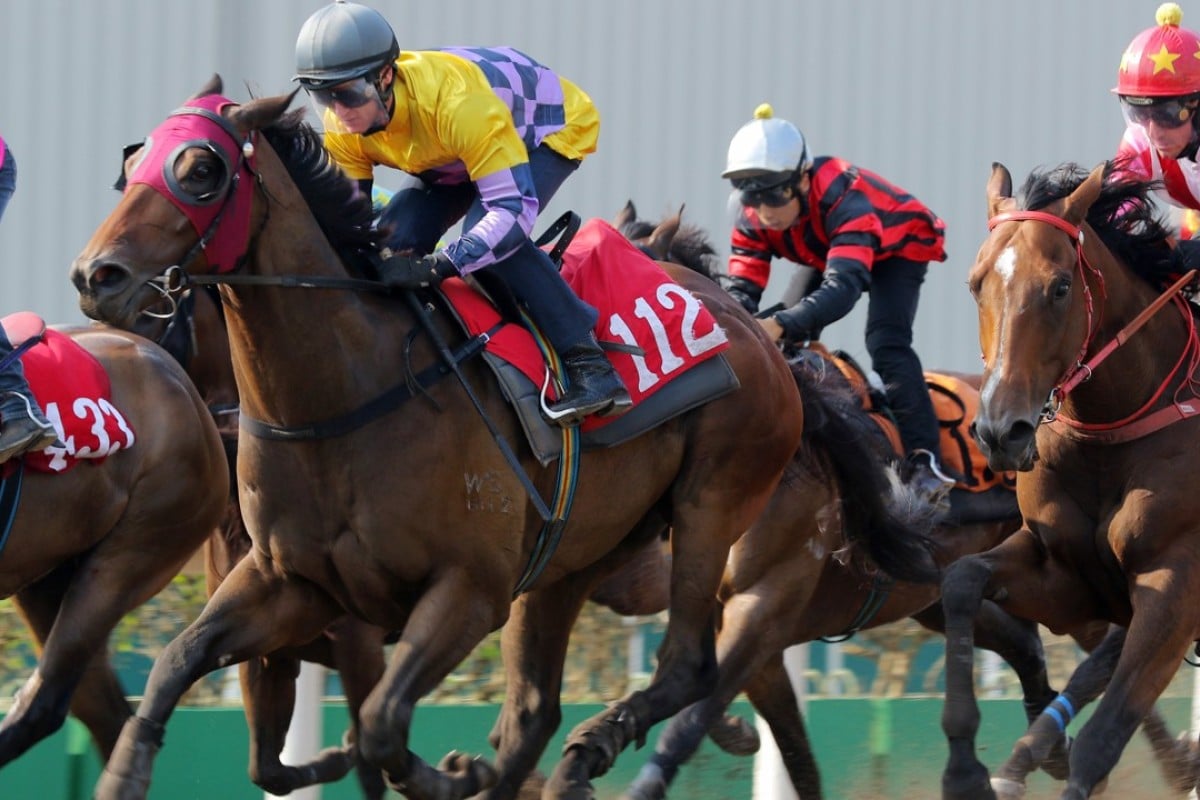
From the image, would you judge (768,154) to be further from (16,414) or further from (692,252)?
(16,414)

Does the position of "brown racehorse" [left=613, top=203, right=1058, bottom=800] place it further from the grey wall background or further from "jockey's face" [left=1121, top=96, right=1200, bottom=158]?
the grey wall background

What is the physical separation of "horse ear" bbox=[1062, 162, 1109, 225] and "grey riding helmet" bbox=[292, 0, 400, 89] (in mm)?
1710

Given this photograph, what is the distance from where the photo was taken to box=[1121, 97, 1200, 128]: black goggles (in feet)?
17.7

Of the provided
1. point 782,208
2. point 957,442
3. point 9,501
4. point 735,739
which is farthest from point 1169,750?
point 9,501

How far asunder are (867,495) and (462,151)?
2.21 m

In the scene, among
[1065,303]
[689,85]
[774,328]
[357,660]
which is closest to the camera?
[1065,303]

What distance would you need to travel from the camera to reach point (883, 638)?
762cm

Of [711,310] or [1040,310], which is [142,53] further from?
[1040,310]

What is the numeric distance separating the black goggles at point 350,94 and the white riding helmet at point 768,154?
242cm

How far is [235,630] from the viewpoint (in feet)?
15.3

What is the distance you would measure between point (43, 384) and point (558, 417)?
170 cm

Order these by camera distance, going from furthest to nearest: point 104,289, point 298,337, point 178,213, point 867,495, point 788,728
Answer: point 788,728 → point 867,495 → point 298,337 → point 178,213 → point 104,289

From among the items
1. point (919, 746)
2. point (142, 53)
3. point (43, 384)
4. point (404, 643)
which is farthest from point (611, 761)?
point (142, 53)

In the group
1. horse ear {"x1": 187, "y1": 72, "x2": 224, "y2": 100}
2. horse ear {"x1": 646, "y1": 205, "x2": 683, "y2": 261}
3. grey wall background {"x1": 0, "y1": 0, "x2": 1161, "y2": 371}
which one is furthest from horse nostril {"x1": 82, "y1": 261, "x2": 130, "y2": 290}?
grey wall background {"x1": 0, "y1": 0, "x2": 1161, "y2": 371}
